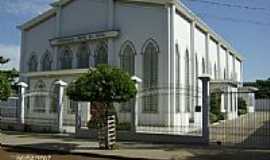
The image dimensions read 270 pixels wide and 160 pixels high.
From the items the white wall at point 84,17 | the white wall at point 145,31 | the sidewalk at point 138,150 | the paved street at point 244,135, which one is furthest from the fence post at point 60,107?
the paved street at point 244,135

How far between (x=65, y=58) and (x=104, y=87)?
15792 millimetres

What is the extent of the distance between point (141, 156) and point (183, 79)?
13.8 meters

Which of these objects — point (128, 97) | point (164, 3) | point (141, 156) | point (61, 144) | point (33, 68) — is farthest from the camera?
point (33, 68)

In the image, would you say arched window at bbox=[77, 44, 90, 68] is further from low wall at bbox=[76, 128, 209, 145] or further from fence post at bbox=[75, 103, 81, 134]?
low wall at bbox=[76, 128, 209, 145]

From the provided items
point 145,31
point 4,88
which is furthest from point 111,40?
point 4,88

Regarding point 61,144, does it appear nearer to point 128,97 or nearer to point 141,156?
point 128,97

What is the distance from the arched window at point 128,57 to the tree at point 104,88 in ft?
35.1

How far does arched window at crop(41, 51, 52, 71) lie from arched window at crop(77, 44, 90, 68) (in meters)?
2.98

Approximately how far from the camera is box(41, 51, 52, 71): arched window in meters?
32.0

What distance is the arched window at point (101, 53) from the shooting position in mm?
28391

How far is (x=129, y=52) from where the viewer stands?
89.9 ft

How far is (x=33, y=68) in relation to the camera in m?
33.2

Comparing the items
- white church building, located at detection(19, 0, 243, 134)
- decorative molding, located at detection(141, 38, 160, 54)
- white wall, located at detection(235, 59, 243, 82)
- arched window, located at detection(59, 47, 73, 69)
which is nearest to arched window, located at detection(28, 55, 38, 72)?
white church building, located at detection(19, 0, 243, 134)

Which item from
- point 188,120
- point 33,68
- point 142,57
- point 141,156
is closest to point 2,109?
point 33,68
